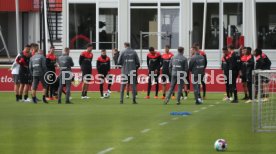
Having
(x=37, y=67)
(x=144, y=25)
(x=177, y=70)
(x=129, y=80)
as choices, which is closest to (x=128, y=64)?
(x=129, y=80)

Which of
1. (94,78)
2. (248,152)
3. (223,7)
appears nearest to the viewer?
(248,152)

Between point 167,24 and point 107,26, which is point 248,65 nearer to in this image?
point 167,24

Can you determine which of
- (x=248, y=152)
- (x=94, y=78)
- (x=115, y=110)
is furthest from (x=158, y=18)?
(x=248, y=152)

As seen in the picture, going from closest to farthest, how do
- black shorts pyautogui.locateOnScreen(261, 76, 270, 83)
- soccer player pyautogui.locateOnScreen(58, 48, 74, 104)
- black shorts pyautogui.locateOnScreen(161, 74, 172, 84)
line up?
black shorts pyautogui.locateOnScreen(261, 76, 270, 83) → soccer player pyautogui.locateOnScreen(58, 48, 74, 104) → black shorts pyautogui.locateOnScreen(161, 74, 172, 84)

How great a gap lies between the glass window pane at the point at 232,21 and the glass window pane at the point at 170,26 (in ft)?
8.78

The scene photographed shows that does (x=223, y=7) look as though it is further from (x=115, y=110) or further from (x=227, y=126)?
(x=227, y=126)

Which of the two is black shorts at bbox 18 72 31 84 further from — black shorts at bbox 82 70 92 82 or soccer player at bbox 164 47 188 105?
soccer player at bbox 164 47 188 105

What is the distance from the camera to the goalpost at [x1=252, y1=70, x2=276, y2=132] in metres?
20.8

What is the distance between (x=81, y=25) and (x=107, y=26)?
5.06 feet

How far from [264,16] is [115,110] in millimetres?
21387

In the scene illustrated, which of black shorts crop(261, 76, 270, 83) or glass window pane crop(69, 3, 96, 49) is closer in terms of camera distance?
black shorts crop(261, 76, 270, 83)

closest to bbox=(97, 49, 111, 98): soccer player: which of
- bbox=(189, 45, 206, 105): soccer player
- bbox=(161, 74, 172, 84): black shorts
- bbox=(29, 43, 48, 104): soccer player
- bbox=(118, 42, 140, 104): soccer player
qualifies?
bbox=(161, 74, 172, 84): black shorts

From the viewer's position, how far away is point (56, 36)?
6097 centimetres

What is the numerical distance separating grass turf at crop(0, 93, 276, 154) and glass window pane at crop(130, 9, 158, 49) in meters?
17.2
